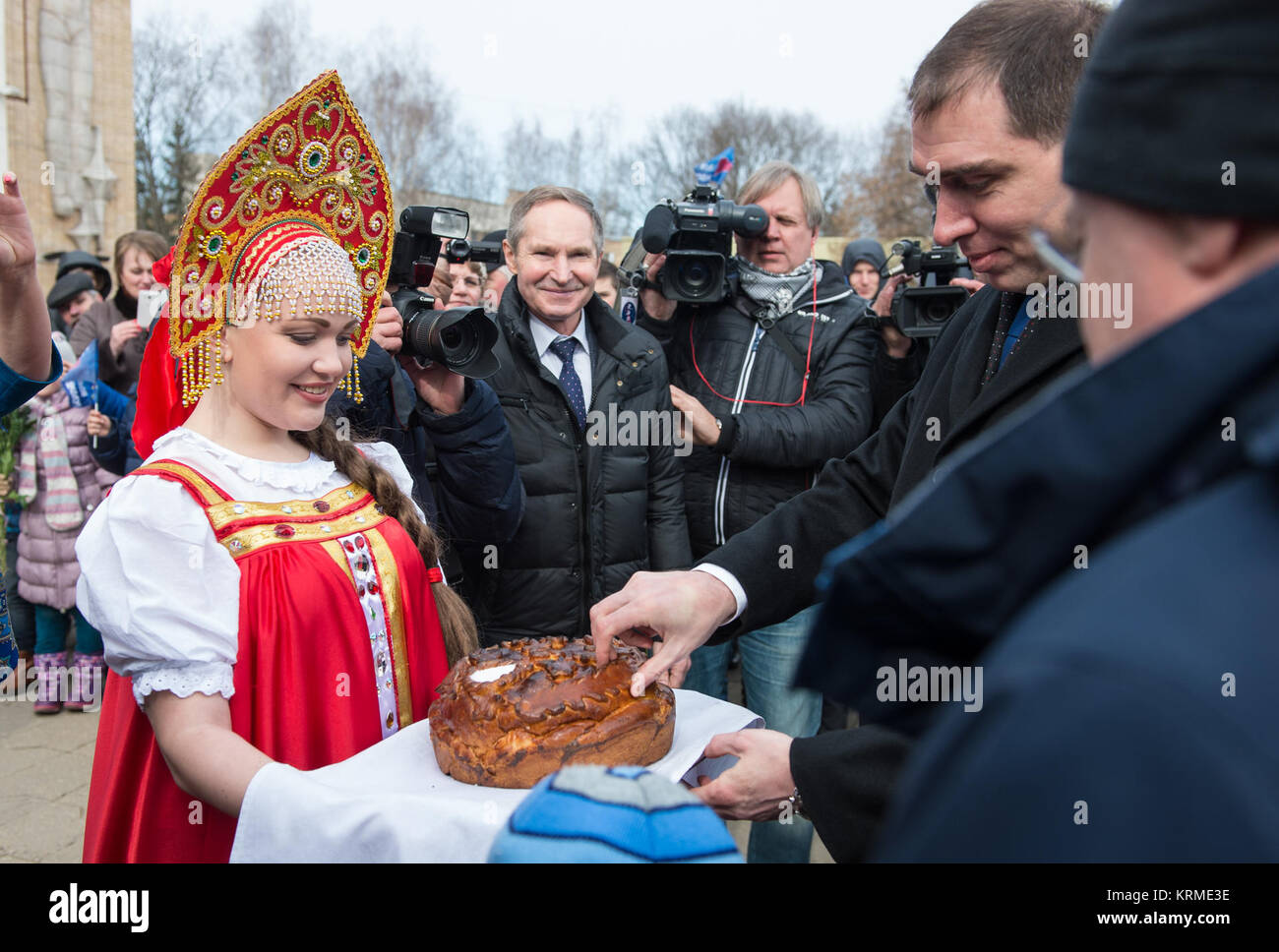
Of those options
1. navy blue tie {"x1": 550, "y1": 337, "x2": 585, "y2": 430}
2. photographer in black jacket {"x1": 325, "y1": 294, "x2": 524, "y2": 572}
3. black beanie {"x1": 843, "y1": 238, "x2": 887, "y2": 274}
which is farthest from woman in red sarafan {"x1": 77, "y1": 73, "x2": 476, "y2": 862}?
black beanie {"x1": 843, "y1": 238, "x2": 887, "y2": 274}

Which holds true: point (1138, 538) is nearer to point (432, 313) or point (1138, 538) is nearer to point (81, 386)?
point (432, 313)

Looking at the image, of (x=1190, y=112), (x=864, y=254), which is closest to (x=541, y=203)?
(x=1190, y=112)

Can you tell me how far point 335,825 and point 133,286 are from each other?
5.68 m

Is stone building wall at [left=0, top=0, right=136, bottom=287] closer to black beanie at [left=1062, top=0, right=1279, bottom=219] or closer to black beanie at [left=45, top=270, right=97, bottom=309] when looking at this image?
black beanie at [left=45, top=270, right=97, bottom=309]

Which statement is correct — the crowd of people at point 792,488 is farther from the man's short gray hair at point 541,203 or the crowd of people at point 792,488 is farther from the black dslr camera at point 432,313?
the black dslr camera at point 432,313

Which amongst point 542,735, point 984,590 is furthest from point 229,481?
point 984,590

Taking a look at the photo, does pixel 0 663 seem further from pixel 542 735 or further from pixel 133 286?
pixel 133 286

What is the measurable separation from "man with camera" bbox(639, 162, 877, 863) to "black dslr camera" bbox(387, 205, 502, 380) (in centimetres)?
113

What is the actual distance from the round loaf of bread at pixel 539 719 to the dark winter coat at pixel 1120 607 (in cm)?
126

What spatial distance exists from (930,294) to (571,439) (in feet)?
5.26

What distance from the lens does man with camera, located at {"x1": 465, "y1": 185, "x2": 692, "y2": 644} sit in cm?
343

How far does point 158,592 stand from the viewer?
6.31 ft
